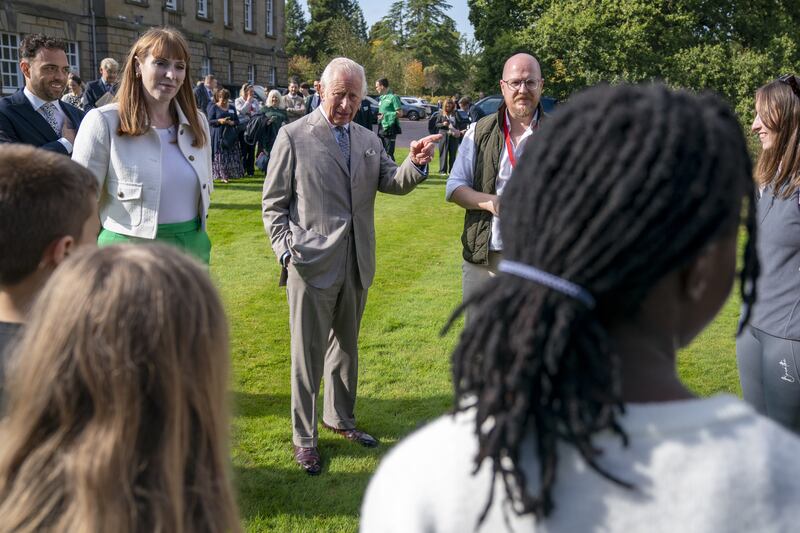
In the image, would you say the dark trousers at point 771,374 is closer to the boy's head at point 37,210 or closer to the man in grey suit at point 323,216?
the man in grey suit at point 323,216

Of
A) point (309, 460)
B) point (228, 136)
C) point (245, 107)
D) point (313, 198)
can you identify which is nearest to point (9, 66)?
point (245, 107)

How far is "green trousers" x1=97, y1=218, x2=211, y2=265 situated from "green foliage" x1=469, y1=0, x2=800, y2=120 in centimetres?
1942

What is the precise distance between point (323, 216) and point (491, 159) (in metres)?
1.14

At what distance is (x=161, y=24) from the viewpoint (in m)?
34.6

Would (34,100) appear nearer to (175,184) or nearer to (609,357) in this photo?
(175,184)

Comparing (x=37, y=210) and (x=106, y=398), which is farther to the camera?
(x=37, y=210)

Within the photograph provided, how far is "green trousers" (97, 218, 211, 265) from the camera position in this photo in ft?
13.0

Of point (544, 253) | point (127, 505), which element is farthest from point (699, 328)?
point (127, 505)

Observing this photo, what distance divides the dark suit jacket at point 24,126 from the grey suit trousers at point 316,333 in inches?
67.3

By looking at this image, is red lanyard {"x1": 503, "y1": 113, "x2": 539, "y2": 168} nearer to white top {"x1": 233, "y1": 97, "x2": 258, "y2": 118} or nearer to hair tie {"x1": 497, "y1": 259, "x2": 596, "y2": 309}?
hair tie {"x1": 497, "y1": 259, "x2": 596, "y2": 309}

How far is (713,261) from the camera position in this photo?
3.70 feet

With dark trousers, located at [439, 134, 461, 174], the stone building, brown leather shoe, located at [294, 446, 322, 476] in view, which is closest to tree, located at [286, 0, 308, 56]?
the stone building

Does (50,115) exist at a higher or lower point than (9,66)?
lower

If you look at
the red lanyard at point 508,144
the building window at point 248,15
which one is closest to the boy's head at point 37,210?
the red lanyard at point 508,144
